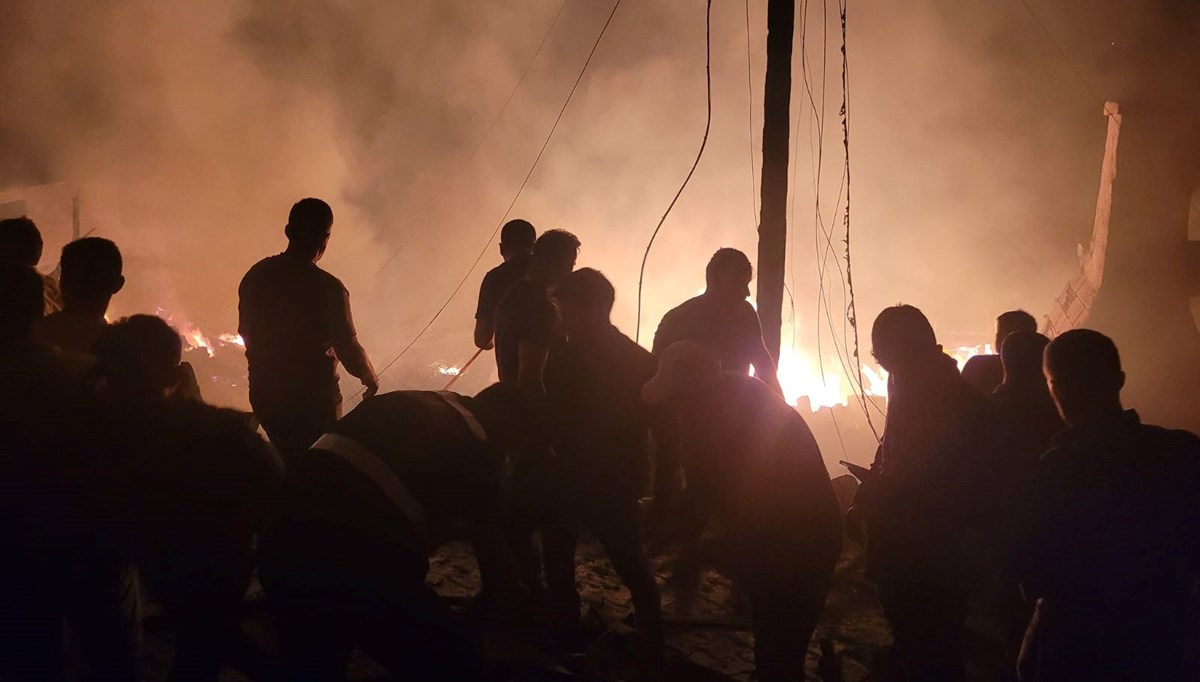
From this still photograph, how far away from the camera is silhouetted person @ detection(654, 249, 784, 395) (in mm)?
5066

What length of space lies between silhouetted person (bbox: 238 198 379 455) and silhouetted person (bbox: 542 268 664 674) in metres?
1.36

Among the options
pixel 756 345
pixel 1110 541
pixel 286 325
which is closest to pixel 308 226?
pixel 286 325

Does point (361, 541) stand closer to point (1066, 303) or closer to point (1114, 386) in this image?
point (1114, 386)

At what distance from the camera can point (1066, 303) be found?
1784cm

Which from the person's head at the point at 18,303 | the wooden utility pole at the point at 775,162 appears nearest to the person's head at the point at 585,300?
the person's head at the point at 18,303

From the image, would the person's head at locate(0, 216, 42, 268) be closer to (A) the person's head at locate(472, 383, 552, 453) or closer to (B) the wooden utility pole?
(A) the person's head at locate(472, 383, 552, 453)

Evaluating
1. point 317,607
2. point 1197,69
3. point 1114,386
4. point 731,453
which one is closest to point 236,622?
point 317,607

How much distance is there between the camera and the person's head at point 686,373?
2.92 m

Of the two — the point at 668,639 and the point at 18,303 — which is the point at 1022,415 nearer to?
the point at 668,639

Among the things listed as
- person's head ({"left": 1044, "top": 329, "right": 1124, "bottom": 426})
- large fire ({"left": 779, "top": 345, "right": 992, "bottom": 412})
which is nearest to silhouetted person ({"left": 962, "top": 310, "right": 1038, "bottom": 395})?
person's head ({"left": 1044, "top": 329, "right": 1124, "bottom": 426})

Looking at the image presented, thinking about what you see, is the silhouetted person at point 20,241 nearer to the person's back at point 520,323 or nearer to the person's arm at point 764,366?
the person's back at point 520,323

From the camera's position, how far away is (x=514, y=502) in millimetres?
3465

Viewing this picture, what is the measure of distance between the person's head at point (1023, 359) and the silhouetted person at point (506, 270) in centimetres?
327

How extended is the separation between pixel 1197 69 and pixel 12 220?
745 inches
